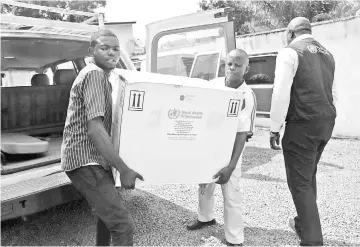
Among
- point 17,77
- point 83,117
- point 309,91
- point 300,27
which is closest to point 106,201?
point 83,117

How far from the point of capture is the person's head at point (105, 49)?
6.88 feet

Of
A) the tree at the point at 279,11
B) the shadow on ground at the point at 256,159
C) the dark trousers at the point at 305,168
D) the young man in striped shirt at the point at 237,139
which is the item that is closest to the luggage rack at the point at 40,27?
the young man in striped shirt at the point at 237,139

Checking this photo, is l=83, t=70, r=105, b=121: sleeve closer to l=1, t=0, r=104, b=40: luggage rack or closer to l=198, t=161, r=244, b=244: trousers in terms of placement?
l=198, t=161, r=244, b=244: trousers

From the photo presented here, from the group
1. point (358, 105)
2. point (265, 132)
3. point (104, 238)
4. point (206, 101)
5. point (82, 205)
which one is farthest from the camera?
point (265, 132)

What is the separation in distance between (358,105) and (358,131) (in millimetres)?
555

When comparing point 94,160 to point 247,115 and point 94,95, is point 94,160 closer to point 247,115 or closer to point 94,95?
point 94,95

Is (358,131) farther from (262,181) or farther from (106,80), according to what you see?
(106,80)

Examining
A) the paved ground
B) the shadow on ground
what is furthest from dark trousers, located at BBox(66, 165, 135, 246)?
the shadow on ground

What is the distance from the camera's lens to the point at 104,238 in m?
2.39

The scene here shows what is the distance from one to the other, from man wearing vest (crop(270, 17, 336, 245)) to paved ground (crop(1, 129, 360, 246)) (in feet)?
1.20

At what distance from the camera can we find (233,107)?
7.64 feet

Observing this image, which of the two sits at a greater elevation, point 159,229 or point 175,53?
point 175,53

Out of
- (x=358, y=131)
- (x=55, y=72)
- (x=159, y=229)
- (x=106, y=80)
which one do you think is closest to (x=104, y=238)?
(x=159, y=229)

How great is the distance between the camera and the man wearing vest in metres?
2.72
